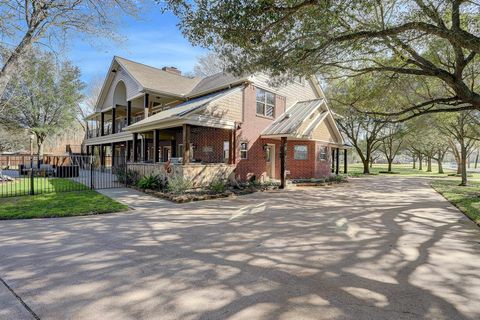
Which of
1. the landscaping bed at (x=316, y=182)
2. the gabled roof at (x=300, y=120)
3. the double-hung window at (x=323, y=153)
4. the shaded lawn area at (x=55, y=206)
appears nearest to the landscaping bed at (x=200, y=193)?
the shaded lawn area at (x=55, y=206)

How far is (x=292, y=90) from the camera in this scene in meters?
19.8

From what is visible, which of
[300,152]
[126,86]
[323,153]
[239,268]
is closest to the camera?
[239,268]

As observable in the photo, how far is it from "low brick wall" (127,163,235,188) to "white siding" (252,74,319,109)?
5621mm

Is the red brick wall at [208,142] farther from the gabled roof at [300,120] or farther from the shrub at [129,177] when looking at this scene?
the shrub at [129,177]

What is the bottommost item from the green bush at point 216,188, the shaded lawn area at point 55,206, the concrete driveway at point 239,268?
the concrete driveway at point 239,268

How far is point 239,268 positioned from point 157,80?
18789 millimetres

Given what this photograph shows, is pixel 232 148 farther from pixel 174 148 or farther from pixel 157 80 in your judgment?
pixel 157 80

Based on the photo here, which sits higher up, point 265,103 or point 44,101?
point 44,101

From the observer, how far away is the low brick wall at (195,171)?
1296cm

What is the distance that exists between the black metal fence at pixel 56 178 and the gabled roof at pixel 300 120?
9397 millimetres

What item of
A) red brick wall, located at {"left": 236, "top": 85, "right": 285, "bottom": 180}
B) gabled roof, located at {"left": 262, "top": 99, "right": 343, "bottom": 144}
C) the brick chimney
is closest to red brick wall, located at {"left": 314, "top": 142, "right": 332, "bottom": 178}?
gabled roof, located at {"left": 262, "top": 99, "right": 343, "bottom": 144}

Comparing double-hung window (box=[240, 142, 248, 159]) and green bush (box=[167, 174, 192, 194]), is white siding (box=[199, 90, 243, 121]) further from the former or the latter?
green bush (box=[167, 174, 192, 194])

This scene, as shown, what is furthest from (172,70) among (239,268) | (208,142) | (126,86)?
(239,268)

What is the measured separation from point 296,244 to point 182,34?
23.5 feet
